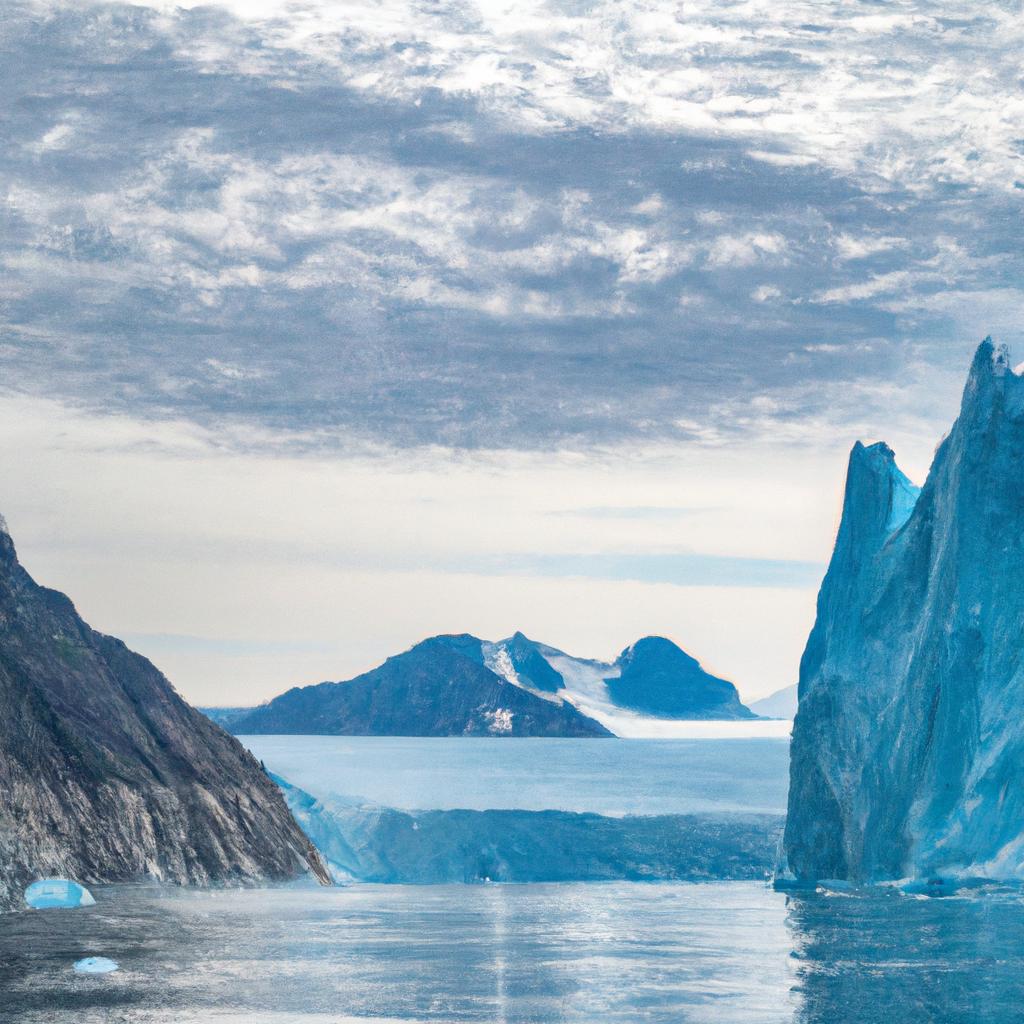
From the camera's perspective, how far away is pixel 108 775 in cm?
8569

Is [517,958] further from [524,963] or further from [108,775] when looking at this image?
[108,775]

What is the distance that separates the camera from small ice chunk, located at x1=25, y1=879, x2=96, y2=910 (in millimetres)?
67625

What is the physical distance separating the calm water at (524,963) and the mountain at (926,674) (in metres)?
3.35

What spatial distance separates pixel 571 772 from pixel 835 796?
103 metres

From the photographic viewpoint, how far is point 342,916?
65375mm

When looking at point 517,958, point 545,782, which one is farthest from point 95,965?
point 545,782

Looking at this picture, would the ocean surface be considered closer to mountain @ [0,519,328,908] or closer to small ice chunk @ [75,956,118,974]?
small ice chunk @ [75,956,118,974]

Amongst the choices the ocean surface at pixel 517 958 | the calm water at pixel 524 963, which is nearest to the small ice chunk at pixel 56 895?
the ocean surface at pixel 517 958

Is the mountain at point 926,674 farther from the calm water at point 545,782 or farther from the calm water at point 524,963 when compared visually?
the calm water at point 545,782

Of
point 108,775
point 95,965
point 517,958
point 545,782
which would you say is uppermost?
point 108,775

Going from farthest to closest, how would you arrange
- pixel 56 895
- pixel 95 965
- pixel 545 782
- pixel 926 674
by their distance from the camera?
pixel 545 782 < pixel 56 895 < pixel 926 674 < pixel 95 965

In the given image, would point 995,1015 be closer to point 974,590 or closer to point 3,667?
point 974,590

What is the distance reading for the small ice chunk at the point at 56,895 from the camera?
6762cm

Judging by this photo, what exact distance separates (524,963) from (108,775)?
46.2m
